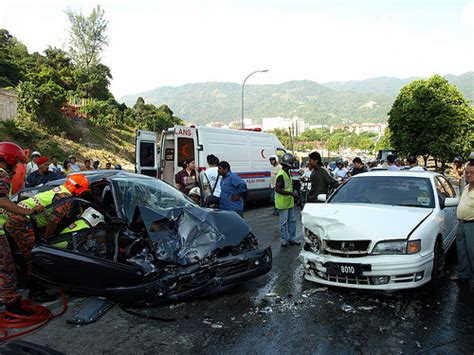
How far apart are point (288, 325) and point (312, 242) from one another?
53.6 inches

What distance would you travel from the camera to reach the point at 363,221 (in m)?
4.64

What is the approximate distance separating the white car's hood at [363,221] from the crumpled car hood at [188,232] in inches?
35.8

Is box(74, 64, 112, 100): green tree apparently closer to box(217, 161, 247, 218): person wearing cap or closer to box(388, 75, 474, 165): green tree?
box(388, 75, 474, 165): green tree

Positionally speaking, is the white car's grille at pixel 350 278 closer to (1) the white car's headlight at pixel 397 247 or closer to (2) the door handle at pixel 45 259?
(1) the white car's headlight at pixel 397 247

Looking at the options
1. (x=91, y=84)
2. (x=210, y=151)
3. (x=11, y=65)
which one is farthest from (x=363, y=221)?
(x=91, y=84)

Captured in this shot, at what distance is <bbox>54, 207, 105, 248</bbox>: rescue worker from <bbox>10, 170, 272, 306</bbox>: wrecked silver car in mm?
51

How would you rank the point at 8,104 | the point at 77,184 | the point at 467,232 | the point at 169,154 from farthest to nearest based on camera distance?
1. the point at 8,104
2. the point at 169,154
3. the point at 467,232
4. the point at 77,184

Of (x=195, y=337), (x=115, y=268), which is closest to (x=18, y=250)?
(x=115, y=268)

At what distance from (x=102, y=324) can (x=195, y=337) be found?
1.02 m

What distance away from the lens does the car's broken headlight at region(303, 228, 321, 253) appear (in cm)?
493

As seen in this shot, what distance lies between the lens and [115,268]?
13.7 feet

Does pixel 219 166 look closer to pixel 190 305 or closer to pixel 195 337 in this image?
pixel 190 305

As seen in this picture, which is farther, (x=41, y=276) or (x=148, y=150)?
(x=148, y=150)

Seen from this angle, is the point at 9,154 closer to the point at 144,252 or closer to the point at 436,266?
the point at 144,252
